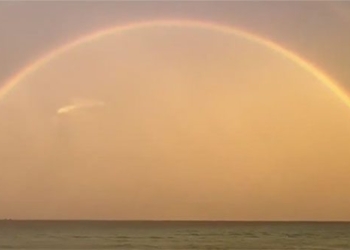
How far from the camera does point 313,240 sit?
3522cm

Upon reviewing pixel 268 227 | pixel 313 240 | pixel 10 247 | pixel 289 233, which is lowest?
pixel 10 247

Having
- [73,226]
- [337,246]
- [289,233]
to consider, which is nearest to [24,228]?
[73,226]

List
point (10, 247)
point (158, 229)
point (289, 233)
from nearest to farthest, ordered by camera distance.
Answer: point (10, 247), point (289, 233), point (158, 229)

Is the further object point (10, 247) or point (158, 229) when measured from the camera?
point (158, 229)

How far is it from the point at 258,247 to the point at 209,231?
1329 cm

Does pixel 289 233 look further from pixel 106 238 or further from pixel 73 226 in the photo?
pixel 73 226

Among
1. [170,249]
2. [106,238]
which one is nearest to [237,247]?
[170,249]

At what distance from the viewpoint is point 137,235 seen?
41781mm

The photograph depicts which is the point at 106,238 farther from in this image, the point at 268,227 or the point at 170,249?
the point at 268,227

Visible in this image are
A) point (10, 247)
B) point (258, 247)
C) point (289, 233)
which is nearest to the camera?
point (10, 247)

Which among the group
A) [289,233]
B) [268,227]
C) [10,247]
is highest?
[268,227]

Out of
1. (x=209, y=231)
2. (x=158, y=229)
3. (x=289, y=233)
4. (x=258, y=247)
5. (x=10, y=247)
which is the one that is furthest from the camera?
(x=158, y=229)

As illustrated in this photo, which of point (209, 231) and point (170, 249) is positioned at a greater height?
point (209, 231)

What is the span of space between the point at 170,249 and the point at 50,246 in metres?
3.97
